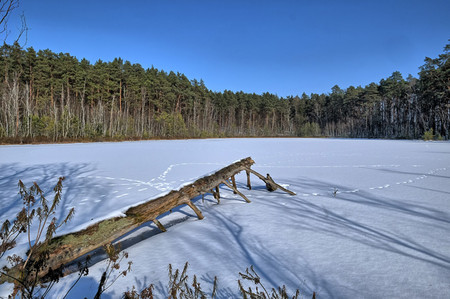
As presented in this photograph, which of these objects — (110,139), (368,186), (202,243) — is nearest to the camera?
(202,243)

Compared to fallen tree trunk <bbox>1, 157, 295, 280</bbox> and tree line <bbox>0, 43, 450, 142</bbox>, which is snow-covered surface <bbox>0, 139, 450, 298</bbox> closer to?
fallen tree trunk <bbox>1, 157, 295, 280</bbox>

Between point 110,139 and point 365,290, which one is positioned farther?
point 110,139

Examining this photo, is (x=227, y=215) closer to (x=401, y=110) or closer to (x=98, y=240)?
(x=98, y=240)

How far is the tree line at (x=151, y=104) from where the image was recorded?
30.3 meters

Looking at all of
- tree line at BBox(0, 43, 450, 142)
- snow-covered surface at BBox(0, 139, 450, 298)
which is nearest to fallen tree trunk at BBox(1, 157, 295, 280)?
snow-covered surface at BBox(0, 139, 450, 298)

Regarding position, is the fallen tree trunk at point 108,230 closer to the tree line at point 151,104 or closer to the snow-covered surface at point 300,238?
the snow-covered surface at point 300,238

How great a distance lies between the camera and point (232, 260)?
284 centimetres

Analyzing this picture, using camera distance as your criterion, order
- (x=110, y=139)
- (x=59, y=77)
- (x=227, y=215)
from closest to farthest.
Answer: (x=227, y=215) < (x=110, y=139) < (x=59, y=77)

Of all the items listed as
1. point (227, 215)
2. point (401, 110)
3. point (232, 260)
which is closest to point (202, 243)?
point (232, 260)

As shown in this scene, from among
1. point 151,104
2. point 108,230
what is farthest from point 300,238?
point 151,104

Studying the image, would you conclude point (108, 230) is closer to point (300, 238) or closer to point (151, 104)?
point (300, 238)

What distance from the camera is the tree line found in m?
30.3

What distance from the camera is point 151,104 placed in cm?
5284

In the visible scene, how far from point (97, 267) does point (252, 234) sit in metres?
2.08
